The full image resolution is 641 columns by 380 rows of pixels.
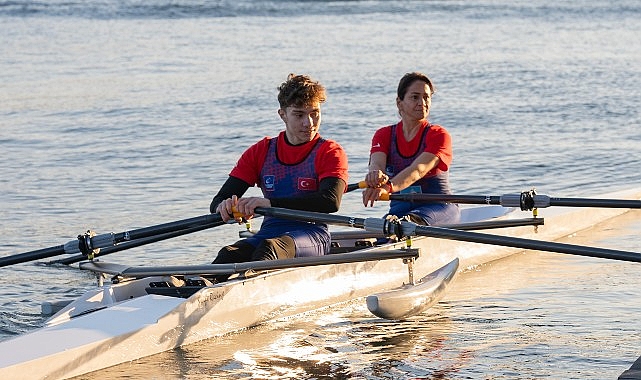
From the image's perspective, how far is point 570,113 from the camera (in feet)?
58.4

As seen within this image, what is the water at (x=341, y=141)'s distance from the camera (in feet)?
24.3

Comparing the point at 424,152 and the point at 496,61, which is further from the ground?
the point at 496,61

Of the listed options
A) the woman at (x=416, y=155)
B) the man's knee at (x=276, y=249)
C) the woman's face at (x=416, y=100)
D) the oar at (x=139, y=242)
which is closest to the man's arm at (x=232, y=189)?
the oar at (x=139, y=242)

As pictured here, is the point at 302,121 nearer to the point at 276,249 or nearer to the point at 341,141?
the point at 276,249

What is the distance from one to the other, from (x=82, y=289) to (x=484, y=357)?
130 inches

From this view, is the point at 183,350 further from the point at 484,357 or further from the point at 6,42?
the point at 6,42

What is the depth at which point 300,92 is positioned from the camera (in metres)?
7.44

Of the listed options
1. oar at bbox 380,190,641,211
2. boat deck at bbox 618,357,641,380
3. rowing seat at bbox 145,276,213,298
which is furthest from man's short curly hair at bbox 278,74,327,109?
boat deck at bbox 618,357,641,380

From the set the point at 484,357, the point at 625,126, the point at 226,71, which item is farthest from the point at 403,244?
the point at 226,71

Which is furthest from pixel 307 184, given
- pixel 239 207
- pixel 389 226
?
pixel 389 226

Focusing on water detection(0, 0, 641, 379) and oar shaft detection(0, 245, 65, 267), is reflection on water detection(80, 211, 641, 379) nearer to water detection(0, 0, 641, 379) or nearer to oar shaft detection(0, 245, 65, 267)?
water detection(0, 0, 641, 379)

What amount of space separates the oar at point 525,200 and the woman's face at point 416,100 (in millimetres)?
624

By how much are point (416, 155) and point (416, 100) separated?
1.38 ft

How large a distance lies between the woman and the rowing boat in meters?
0.30
